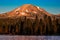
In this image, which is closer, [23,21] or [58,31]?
[58,31]

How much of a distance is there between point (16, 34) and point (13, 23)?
15.1 feet

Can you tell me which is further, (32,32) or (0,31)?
(32,32)

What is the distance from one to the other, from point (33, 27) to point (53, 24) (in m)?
4.94

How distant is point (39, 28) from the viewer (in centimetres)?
5569

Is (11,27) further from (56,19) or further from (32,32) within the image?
(56,19)

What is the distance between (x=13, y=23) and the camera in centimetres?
5756

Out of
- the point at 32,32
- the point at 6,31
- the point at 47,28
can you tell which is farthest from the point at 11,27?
the point at 47,28

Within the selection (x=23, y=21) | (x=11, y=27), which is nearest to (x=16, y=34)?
(x=11, y=27)

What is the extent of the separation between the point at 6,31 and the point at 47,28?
1005 cm

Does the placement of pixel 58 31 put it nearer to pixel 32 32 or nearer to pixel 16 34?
pixel 32 32

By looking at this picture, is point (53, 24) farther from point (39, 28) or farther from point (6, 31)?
point (6, 31)

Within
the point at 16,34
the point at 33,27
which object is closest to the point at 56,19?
the point at 33,27

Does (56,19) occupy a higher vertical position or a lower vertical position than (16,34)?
higher

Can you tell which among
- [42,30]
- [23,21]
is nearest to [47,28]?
[42,30]
